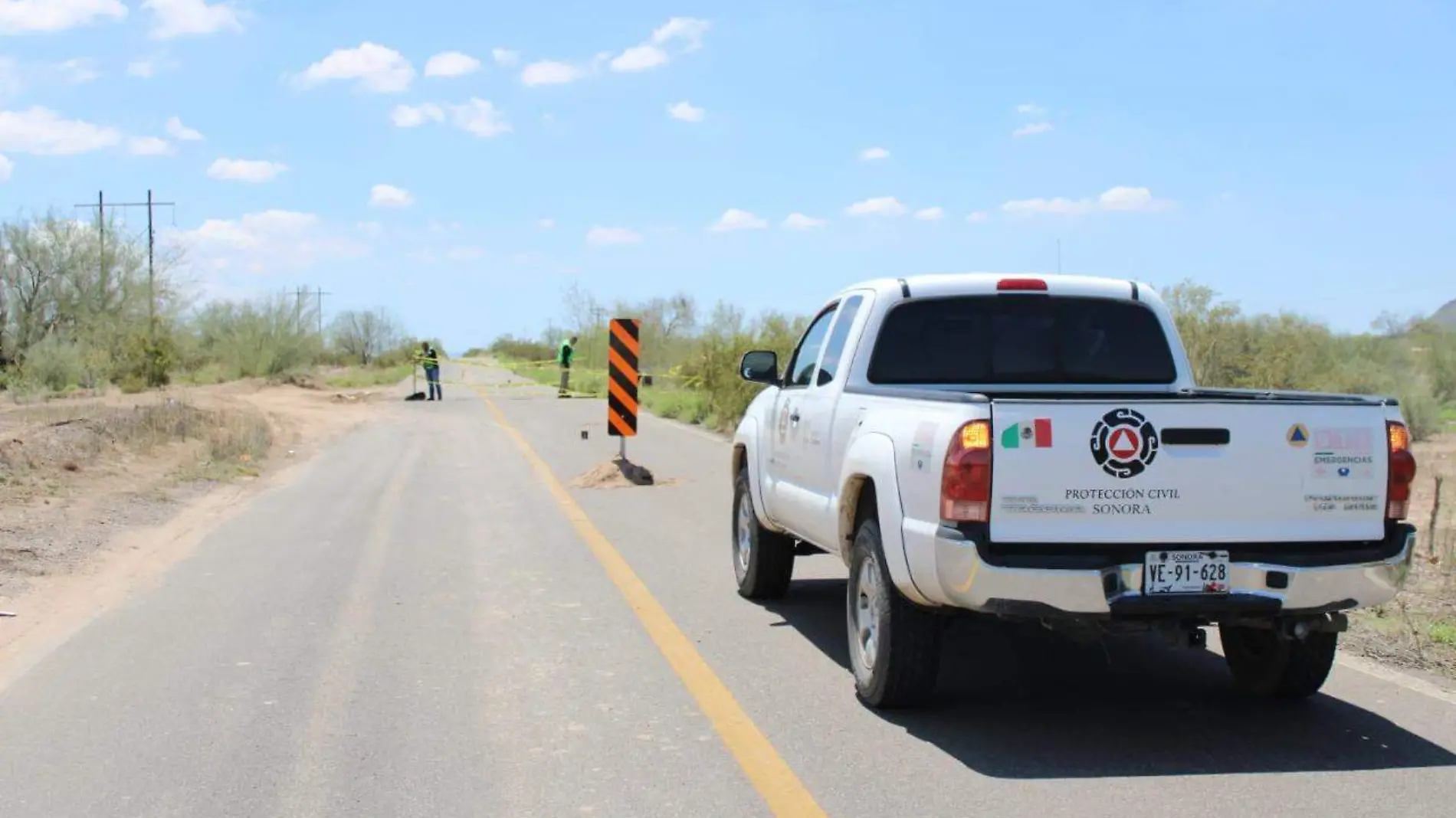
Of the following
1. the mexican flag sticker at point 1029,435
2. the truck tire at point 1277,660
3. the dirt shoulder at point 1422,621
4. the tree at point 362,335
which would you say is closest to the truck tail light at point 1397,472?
the truck tire at point 1277,660

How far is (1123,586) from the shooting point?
5551 millimetres

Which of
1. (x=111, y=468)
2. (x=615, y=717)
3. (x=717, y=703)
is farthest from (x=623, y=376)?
(x=615, y=717)

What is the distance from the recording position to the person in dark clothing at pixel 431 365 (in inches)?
1471

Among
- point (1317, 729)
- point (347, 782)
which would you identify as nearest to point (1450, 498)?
point (1317, 729)

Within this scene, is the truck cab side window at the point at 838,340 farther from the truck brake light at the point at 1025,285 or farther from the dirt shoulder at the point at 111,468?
the dirt shoulder at the point at 111,468

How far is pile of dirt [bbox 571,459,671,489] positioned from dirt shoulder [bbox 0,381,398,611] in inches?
155

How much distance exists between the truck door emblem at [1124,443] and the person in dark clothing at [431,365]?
3265cm

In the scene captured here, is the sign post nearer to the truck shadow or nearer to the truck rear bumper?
the truck shadow

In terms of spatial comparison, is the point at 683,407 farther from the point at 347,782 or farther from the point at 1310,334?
the point at 347,782

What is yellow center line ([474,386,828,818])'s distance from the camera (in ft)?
16.8

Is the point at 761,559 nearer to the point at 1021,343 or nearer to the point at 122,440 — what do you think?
the point at 1021,343

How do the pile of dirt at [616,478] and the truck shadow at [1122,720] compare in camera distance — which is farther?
the pile of dirt at [616,478]

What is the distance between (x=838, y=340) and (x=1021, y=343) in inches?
41.6

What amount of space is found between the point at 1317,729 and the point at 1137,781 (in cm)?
127
